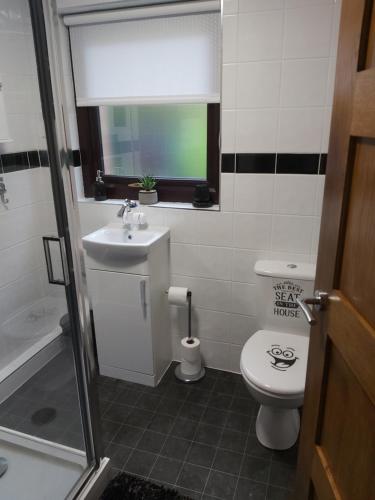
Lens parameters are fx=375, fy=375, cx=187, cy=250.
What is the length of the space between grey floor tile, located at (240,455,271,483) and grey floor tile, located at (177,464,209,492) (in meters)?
0.17

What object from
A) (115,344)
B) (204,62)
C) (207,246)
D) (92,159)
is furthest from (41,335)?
(204,62)

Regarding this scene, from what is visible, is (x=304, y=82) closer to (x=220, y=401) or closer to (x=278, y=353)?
(x=278, y=353)

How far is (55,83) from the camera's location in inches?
42.8

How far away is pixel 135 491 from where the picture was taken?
158 centimetres

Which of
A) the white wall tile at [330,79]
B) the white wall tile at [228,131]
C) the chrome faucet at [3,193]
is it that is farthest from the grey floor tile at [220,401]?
the white wall tile at [330,79]

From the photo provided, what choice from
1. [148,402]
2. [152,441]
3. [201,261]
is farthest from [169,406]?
[201,261]

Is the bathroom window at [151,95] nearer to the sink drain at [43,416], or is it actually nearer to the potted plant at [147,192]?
the potted plant at [147,192]

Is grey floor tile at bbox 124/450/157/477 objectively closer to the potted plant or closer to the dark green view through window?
the potted plant

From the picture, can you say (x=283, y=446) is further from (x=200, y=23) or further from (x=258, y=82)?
(x=200, y=23)

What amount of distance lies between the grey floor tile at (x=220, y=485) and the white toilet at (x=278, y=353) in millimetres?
262

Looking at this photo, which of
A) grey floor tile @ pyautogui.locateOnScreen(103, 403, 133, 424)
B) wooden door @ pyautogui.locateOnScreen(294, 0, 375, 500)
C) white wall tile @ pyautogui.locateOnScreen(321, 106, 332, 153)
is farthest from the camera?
grey floor tile @ pyautogui.locateOnScreen(103, 403, 133, 424)

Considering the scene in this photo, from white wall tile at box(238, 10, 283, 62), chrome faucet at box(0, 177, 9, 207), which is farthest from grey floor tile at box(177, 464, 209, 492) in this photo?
white wall tile at box(238, 10, 283, 62)

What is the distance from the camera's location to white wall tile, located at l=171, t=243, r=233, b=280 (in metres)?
2.16

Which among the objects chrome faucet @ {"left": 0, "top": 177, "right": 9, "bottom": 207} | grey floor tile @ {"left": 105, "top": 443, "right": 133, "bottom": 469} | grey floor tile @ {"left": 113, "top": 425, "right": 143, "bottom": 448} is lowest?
grey floor tile @ {"left": 105, "top": 443, "right": 133, "bottom": 469}
